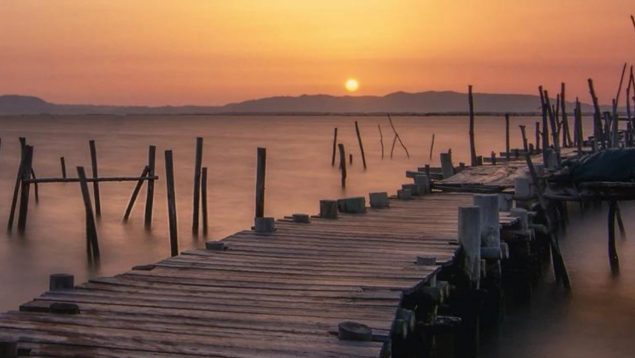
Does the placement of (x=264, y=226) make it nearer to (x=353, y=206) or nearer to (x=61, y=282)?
(x=353, y=206)

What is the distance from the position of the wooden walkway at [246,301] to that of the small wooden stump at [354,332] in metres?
0.06

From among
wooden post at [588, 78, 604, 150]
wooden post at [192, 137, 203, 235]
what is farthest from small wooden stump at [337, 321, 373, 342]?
wooden post at [588, 78, 604, 150]

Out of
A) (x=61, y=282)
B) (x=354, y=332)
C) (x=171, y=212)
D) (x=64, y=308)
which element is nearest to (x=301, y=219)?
(x=171, y=212)

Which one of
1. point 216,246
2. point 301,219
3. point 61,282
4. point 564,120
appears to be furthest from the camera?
point 564,120

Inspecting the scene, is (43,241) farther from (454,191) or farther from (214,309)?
(214,309)

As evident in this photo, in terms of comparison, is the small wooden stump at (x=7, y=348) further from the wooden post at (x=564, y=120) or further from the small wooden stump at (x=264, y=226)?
the wooden post at (x=564, y=120)

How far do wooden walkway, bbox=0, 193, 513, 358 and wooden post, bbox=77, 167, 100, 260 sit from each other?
18.8 ft

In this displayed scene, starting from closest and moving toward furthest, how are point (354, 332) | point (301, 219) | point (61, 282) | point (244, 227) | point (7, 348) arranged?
point (7, 348), point (354, 332), point (61, 282), point (301, 219), point (244, 227)

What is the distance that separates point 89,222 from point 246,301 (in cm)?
973

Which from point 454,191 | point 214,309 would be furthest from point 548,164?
point 214,309

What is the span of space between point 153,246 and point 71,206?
901cm

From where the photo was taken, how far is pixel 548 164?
20422 millimetres

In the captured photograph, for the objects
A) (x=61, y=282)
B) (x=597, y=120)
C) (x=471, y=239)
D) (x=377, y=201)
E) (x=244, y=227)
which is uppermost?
(x=597, y=120)

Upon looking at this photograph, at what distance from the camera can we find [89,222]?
56.2 ft
